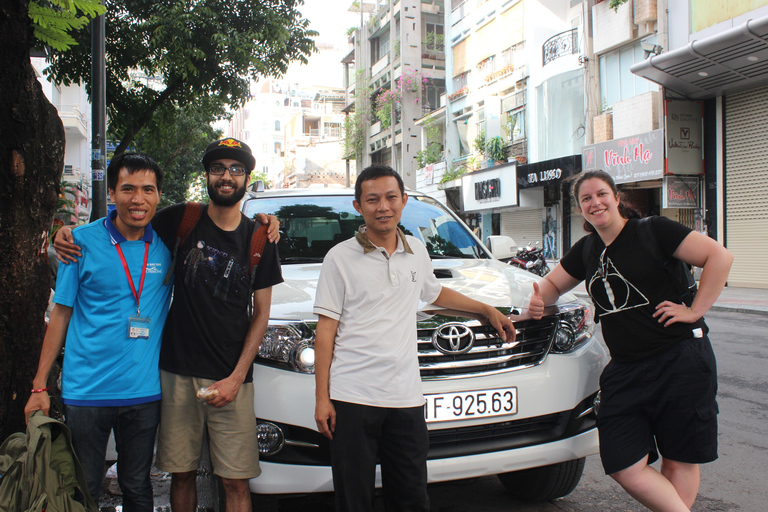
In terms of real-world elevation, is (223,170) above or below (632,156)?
below

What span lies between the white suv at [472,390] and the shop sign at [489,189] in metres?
20.9

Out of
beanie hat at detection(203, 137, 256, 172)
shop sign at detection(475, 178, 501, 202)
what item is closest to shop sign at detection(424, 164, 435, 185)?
shop sign at detection(475, 178, 501, 202)

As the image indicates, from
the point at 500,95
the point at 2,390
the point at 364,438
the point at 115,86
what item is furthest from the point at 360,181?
the point at 500,95

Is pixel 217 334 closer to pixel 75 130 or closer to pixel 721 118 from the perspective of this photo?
pixel 721 118

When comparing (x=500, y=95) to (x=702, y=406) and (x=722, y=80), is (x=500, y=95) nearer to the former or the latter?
(x=722, y=80)

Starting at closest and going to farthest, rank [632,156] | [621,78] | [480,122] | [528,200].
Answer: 1. [632,156]
2. [621,78]
3. [528,200]
4. [480,122]

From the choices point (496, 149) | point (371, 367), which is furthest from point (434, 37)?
point (371, 367)

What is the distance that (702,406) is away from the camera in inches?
95.7

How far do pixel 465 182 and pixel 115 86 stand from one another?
18.0 m

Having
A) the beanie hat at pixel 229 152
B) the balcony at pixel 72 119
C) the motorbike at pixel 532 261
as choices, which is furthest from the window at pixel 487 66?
the beanie hat at pixel 229 152

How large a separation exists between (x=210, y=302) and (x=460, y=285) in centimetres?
119

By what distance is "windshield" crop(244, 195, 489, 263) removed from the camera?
12.6 feet

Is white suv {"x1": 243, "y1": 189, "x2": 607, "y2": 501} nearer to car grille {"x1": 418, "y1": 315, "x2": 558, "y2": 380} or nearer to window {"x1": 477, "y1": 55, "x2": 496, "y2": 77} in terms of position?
car grille {"x1": 418, "y1": 315, "x2": 558, "y2": 380}

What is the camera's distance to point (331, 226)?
13.0ft
